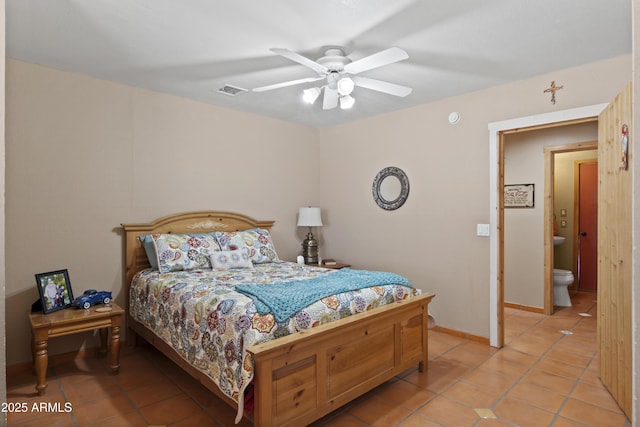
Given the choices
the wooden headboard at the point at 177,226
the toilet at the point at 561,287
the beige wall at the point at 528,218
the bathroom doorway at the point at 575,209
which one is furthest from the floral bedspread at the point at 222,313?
the bathroom doorway at the point at 575,209

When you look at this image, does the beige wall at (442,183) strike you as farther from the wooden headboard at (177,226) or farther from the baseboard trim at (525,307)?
the baseboard trim at (525,307)

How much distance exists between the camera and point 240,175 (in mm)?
4375

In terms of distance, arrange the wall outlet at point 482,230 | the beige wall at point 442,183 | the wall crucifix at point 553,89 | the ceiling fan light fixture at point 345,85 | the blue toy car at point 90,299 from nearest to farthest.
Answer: the ceiling fan light fixture at point 345,85 → the blue toy car at point 90,299 → the wall crucifix at point 553,89 → the beige wall at point 442,183 → the wall outlet at point 482,230

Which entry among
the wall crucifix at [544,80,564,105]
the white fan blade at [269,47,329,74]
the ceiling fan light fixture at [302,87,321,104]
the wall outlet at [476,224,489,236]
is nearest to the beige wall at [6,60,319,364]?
the ceiling fan light fixture at [302,87,321,104]

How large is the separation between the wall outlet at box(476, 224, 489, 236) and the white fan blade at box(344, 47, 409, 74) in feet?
6.57

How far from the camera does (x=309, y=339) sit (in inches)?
81.8

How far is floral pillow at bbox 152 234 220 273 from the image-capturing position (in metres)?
3.29

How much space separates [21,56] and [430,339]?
4332mm

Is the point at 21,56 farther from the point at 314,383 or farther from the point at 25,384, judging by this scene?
the point at 314,383

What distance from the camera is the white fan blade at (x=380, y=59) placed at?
219 cm

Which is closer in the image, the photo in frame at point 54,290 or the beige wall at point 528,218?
the photo in frame at point 54,290

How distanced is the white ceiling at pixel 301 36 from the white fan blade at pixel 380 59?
210mm

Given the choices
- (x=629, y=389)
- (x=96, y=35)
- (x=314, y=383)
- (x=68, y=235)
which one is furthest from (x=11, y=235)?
(x=629, y=389)

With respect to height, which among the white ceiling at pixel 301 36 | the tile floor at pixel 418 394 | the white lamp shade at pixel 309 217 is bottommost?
the tile floor at pixel 418 394
